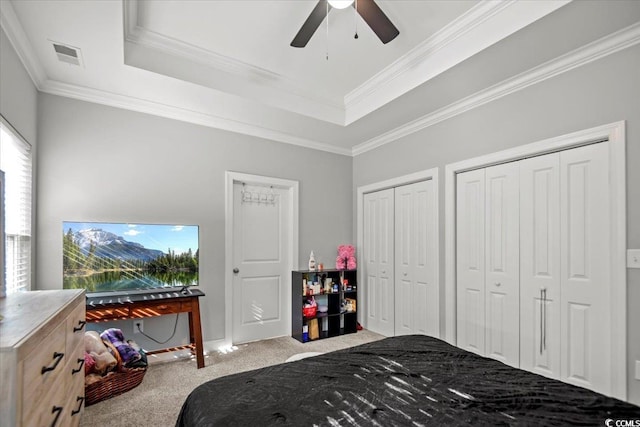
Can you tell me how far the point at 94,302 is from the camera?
2.74 meters

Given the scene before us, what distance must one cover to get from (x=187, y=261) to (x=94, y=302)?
93cm

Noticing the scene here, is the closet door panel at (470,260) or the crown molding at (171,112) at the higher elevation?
the crown molding at (171,112)

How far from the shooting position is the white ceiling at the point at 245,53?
2246 mm

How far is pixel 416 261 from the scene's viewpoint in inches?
152

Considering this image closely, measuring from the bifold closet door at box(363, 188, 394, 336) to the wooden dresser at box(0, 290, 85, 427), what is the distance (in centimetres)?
324

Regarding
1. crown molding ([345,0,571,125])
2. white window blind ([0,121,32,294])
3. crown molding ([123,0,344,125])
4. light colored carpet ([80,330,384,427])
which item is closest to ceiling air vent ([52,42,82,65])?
crown molding ([123,0,344,125])

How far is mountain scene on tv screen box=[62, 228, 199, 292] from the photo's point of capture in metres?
2.99

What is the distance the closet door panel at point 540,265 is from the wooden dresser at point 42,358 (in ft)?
10.6

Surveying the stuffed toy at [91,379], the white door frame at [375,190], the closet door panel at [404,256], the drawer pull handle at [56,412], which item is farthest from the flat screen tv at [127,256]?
the closet door panel at [404,256]

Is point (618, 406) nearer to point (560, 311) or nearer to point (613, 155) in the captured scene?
point (560, 311)

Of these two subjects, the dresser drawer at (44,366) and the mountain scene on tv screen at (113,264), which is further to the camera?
the mountain scene on tv screen at (113,264)

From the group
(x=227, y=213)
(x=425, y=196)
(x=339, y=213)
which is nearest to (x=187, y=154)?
(x=227, y=213)

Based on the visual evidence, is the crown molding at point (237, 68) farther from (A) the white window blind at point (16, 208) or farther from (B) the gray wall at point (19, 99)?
(A) the white window blind at point (16, 208)

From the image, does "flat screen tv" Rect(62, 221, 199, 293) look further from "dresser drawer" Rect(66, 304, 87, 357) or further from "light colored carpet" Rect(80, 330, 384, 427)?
"dresser drawer" Rect(66, 304, 87, 357)
